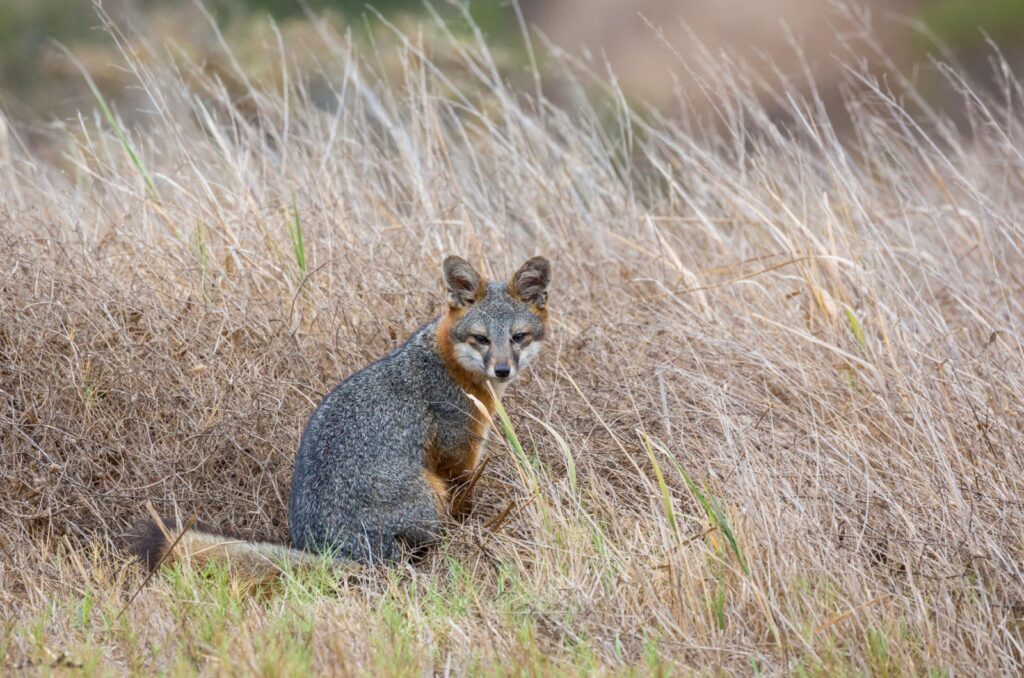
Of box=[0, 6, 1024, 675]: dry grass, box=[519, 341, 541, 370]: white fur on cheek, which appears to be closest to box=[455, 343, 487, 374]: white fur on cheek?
box=[519, 341, 541, 370]: white fur on cheek

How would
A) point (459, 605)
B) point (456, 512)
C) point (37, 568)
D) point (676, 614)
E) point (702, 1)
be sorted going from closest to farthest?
point (676, 614), point (459, 605), point (37, 568), point (456, 512), point (702, 1)

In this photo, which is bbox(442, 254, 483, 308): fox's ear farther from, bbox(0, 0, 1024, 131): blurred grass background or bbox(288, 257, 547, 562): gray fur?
bbox(0, 0, 1024, 131): blurred grass background

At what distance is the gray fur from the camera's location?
4.39m

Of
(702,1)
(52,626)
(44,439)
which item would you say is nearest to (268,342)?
(44,439)

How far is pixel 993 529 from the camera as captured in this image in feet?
12.2

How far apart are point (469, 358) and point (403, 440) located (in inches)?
16.9

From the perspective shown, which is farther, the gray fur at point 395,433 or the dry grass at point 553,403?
the gray fur at point 395,433

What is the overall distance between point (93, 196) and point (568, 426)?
278 cm

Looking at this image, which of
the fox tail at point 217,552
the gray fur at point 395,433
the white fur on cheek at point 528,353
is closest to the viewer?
the fox tail at point 217,552

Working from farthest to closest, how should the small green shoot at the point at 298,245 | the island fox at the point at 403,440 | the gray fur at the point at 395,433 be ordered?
the small green shoot at the point at 298,245 → the gray fur at the point at 395,433 → the island fox at the point at 403,440

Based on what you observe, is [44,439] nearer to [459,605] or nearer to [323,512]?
[323,512]

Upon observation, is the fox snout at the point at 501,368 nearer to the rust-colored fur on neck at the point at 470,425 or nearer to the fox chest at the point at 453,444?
the rust-colored fur on neck at the point at 470,425

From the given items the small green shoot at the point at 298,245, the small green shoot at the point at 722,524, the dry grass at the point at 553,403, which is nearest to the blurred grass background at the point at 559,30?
the dry grass at the point at 553,403

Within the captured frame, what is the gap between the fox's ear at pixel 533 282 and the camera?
16.2 ft
